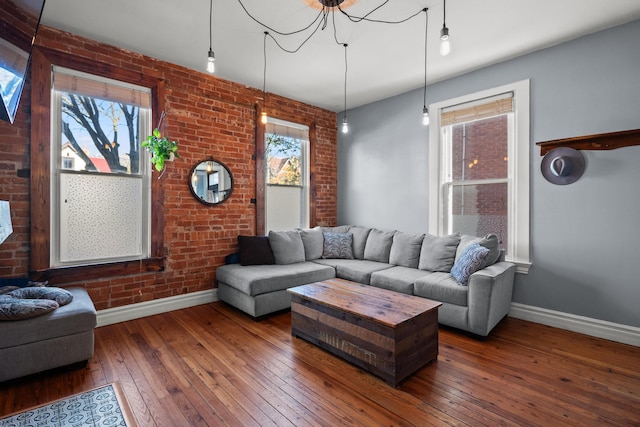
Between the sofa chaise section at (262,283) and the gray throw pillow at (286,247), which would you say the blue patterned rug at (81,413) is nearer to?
the sofa chaise section at (262,283)

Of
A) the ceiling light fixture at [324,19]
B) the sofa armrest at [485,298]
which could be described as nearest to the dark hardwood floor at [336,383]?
the sofa armrest at [485,298]

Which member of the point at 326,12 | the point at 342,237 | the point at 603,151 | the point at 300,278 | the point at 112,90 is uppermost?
the point at 326,12

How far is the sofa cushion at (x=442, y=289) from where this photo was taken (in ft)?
9.79

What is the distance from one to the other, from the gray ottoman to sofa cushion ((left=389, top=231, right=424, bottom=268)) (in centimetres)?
326

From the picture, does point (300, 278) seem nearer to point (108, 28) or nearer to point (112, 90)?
point (112, 90)

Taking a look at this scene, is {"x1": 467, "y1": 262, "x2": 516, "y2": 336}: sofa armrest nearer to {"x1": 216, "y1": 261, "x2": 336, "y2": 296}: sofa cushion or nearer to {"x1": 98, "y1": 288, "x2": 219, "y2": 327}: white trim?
{"x1": 216, "y1": 261, "x2": 336, "y2": 296}: sofa cushion

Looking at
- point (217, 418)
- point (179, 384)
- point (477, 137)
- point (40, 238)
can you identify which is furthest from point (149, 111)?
point (477, 137)

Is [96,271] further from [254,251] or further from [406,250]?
[406,250]

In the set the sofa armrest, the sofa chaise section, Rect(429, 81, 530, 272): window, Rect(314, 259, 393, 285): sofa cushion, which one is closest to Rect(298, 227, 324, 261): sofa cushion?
Rect(314, 259, 393, 285): sofa cushion

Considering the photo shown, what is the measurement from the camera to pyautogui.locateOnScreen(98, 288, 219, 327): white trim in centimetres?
320

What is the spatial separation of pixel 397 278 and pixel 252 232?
2078 millimetres

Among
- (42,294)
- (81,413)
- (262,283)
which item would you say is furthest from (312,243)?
(81,413)

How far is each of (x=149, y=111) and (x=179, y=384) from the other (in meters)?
2.88

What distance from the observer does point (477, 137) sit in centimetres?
388
